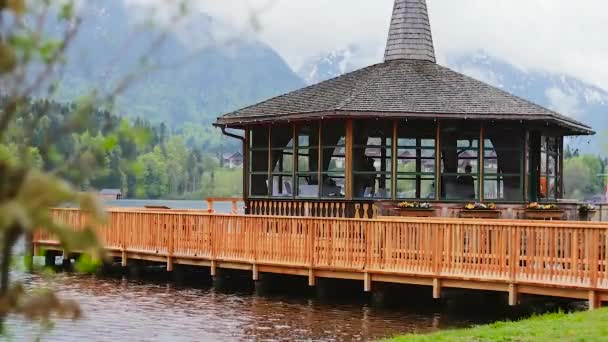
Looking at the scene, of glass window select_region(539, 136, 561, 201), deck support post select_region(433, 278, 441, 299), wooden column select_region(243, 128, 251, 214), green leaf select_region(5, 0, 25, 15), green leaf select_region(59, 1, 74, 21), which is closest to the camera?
green leaf select_region(5, 0, 25, 15)

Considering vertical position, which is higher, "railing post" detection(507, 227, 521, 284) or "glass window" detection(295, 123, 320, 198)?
"glass window" detection(295, 123, 320, 198)

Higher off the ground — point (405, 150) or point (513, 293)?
point (405, 150)

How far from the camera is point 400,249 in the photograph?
17.4 metres

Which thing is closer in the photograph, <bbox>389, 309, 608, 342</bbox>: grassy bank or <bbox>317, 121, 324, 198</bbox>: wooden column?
<bbox>389, 309, 608, 342</bbox>: grassy bank

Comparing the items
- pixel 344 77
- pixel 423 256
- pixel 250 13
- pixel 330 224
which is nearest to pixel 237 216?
pixel 330 224

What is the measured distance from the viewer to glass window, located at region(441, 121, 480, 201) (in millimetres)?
22281

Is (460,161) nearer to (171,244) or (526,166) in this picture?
(526,166)

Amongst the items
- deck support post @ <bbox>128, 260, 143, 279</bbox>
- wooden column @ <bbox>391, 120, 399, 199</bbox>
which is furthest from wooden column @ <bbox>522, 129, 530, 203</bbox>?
deck support post @ <bbox>128, 260, 143, 279</bbox>

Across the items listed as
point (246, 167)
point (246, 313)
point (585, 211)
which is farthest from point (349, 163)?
point (585, 211)

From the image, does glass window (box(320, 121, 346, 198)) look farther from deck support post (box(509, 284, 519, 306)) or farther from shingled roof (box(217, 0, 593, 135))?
deck support post (box(509, 284, 519, 306))

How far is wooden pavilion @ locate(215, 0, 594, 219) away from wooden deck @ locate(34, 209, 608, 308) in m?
2.76

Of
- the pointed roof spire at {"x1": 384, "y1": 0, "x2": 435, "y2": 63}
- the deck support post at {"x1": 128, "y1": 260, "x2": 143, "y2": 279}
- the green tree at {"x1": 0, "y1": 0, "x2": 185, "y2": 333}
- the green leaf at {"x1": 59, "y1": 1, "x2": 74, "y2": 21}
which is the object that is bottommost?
the deck support post at {"x1": 128, "y1": 260, "x2": 143, "y2": 279}

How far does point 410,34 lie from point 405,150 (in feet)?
19.2

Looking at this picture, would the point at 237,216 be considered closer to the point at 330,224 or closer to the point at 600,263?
the point at 330,224
